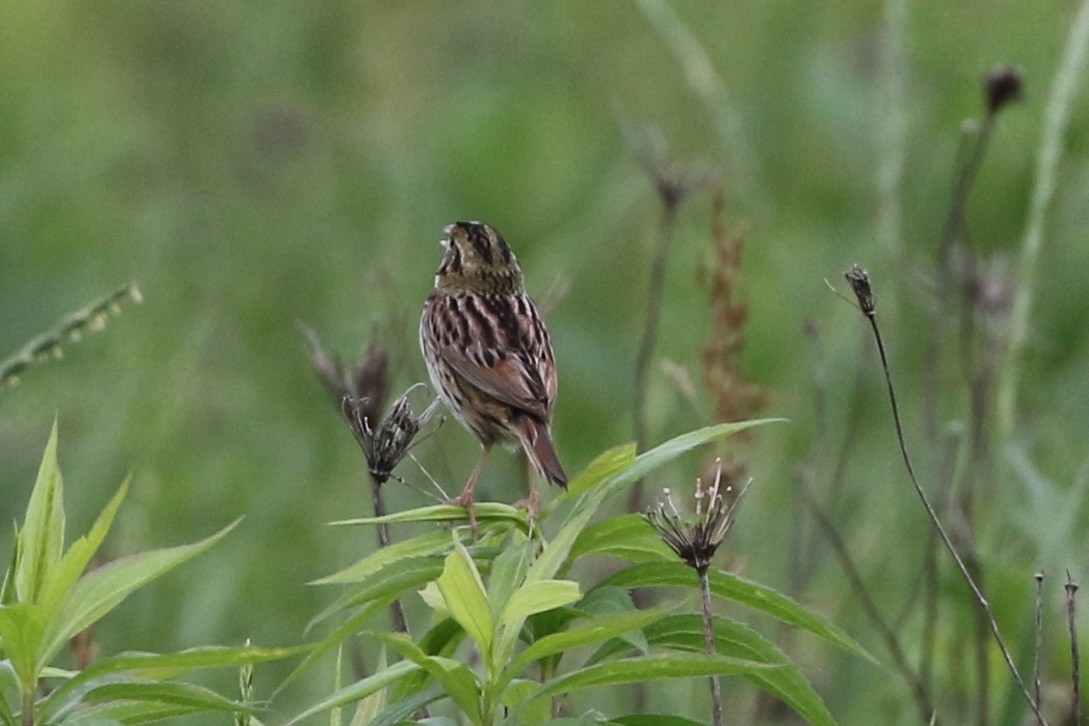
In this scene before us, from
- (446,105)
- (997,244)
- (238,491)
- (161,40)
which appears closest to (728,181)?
(997,244)

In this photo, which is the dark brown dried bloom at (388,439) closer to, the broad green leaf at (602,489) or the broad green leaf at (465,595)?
the broad green leaf at (602,489)

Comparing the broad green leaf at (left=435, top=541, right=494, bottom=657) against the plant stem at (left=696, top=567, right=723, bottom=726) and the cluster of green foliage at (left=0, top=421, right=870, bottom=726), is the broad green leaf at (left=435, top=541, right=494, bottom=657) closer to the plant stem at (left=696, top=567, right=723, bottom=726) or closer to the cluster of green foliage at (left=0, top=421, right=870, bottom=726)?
the cluster of green foliage at (left=0, top=421, right=870, bottom=726)

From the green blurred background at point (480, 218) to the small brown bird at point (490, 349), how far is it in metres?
0.52

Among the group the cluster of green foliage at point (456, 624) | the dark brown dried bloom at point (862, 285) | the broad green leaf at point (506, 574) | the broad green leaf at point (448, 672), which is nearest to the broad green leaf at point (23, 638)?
the cluster of green foliage at point (456, 624)

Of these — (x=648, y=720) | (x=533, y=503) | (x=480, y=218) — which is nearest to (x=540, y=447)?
(x=533, y=503)

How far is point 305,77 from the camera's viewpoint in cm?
1068

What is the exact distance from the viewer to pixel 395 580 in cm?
253

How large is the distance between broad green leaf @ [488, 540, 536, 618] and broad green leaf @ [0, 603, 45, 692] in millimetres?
495

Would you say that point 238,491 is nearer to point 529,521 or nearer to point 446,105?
point 446,105

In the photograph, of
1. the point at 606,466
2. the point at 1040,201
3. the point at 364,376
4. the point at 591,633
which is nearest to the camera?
the point at 591,633

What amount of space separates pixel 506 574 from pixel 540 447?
1348mm

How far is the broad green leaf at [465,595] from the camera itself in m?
2.39

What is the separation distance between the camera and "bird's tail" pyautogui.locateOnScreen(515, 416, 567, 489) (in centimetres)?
376

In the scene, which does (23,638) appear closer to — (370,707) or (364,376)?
(370,707)
